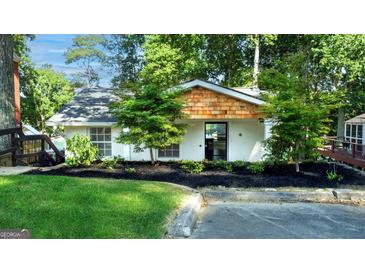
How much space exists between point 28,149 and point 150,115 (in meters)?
3.23

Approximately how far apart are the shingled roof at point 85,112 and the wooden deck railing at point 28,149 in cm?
98

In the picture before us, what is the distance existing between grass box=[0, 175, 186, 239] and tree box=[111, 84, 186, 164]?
107 inches

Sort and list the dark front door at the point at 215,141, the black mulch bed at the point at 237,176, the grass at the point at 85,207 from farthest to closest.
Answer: the dark front door at the point at 215,141, the black mulch bed at the point at 237,176, the grass at the point at 85,207

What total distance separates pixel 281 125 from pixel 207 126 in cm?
348

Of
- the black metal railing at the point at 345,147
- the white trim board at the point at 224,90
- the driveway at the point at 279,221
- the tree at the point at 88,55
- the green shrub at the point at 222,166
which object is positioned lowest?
the driveway at the point at 279,221

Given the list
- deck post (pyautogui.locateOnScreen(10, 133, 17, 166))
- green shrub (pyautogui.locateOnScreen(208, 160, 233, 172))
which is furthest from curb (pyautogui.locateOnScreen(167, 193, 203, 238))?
deck post (pyautogui.locateOnScreen(10, 133, 17, 166))

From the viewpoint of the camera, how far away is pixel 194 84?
9836mm

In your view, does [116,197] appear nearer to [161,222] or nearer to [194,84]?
[161,222]

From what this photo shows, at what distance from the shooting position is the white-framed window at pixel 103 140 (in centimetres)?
1053

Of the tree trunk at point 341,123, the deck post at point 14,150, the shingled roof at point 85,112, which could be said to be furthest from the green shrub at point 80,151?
the tree trunk at point 341,123

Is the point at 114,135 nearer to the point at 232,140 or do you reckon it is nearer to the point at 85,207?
the point at 232,140

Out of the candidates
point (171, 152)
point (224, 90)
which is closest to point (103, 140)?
point (171, 152)

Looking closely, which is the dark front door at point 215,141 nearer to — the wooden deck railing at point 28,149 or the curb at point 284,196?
the wooden deck railing at point 28,149
